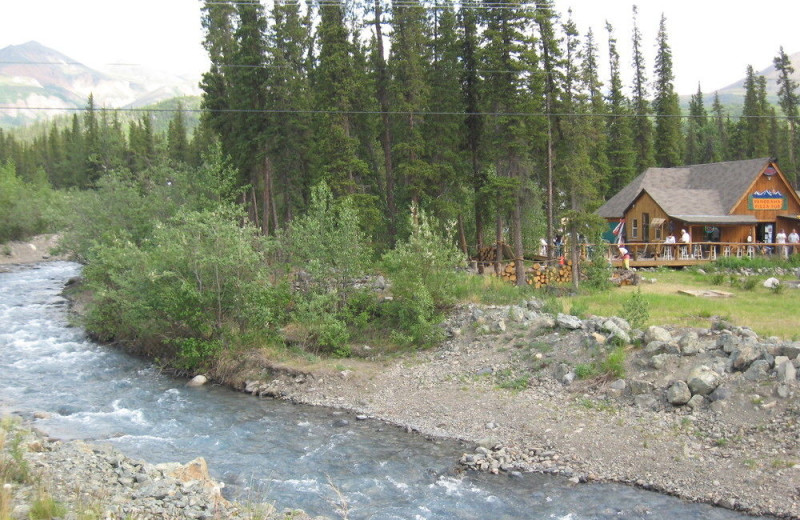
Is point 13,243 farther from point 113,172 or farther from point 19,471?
point 19,471

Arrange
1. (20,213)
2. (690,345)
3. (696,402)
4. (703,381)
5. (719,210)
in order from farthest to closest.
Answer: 1. (20,213)
2. (719,210)
3. (690,345)
4. (703,381)
5. (696,402)

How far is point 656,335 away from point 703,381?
2.41m

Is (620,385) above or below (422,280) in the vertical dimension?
below

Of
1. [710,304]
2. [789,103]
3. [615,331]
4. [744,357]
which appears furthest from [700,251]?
[789,103]

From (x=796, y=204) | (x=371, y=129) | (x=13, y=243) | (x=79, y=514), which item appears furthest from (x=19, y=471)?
(x=13, y=243)

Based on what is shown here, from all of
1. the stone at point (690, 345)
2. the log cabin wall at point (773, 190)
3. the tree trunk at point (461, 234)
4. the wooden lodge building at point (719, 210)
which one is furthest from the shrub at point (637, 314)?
the log cabin wall at point (773, 190)

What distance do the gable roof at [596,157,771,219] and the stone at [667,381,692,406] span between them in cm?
2591

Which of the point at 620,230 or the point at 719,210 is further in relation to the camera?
the point at 620,230

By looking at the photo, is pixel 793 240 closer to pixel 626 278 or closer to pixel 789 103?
pixel 626 278

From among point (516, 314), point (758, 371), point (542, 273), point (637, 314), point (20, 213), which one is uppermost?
point (20, 213)

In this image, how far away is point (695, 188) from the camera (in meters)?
43.1

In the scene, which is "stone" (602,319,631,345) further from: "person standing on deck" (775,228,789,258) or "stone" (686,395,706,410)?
"person standing on deck" (775,228,789,258)

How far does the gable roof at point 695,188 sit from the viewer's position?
3978 cm

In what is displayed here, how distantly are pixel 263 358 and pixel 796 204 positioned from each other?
122ft
